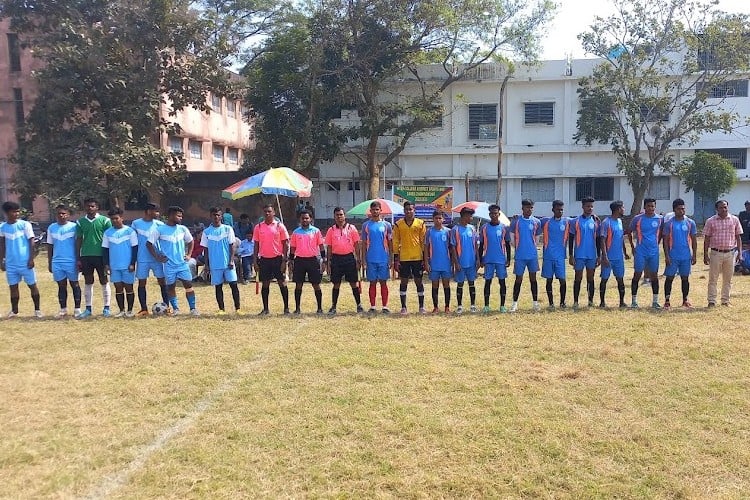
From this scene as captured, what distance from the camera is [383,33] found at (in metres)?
22.8

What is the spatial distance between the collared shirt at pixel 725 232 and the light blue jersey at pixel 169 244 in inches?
337

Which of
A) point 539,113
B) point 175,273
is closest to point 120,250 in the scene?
point 175,273

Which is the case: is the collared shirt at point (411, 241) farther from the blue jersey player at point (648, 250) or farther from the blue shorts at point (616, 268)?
the blue jersey player at point (648, 250)

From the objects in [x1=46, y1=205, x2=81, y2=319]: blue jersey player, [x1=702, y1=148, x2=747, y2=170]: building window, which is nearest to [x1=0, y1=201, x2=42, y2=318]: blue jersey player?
[x1=46, y1=205, x2=81, y2=319]: blue jersey player

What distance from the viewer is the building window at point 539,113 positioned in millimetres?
27031

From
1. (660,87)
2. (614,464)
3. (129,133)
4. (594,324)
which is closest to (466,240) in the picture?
(594,324)

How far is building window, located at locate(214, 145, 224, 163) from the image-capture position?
116ft

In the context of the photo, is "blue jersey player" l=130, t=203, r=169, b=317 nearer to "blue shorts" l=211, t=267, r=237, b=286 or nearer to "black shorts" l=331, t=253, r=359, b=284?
"blue shorts" l=211, t=267, r=237, b=286

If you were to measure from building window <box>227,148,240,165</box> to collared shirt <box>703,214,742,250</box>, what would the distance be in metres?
32.0

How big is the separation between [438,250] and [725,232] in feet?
15.5

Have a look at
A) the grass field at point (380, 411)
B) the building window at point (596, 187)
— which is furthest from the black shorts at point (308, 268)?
the building window at point (596, 187)

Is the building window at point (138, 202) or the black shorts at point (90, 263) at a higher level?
the building window at point (138, 202)

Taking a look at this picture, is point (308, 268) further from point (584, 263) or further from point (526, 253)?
point (584, 263)

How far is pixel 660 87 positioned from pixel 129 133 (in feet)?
72.3
